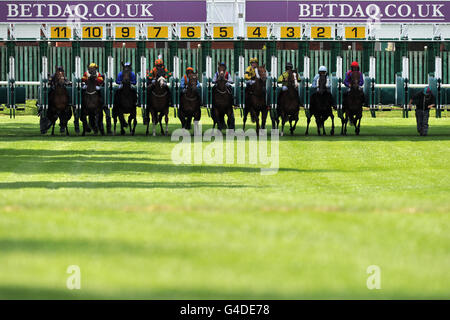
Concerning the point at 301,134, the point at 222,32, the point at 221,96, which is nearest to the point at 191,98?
the point at 221,96

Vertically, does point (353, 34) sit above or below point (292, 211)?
above

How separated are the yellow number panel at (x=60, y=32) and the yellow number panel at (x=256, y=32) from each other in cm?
491

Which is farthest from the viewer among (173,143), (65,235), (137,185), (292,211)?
(173,143)

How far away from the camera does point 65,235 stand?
9000 millimetres

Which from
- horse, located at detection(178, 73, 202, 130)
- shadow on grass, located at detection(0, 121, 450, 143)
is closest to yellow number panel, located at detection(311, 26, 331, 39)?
shadow on grass, located at detection(0, 121, 450, 143)

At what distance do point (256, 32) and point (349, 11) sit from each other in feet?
8.35

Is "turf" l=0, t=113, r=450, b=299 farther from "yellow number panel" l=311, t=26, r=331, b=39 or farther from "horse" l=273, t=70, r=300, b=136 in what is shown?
"yellow number panel" l=311, t=26, r=331, b=39

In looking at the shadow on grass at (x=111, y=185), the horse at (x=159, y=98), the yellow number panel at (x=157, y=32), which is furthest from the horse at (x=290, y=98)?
the shadow on grass at (x=111, y=185)

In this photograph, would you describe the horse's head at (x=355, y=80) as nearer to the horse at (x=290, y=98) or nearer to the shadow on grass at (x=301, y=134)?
the shadow on grass at (x=301, y=134)

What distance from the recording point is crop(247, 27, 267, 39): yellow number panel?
31672 millimetres

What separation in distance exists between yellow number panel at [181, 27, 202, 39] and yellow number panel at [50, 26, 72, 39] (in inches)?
124
